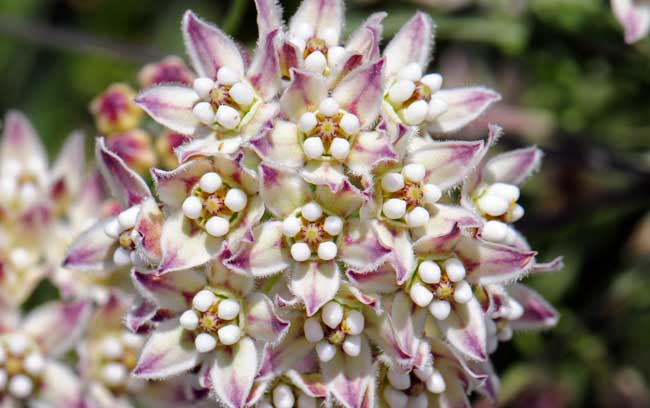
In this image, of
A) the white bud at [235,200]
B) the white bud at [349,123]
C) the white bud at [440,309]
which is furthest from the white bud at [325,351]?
the white bud at [349,123]

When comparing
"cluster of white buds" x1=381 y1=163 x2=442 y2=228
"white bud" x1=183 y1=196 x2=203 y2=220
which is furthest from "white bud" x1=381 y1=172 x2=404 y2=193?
"white bud" x1=183 y1=196 x2=203 y2=220

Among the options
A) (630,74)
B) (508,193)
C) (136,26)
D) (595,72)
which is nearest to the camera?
(508,193)

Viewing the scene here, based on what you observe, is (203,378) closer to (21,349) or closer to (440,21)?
(21,349)

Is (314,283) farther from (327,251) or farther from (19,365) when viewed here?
(19,365)

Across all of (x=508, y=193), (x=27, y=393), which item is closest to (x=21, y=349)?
(x=27, y=393)

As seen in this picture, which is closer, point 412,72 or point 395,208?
point 395,208

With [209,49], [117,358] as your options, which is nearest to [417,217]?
[209,49]
